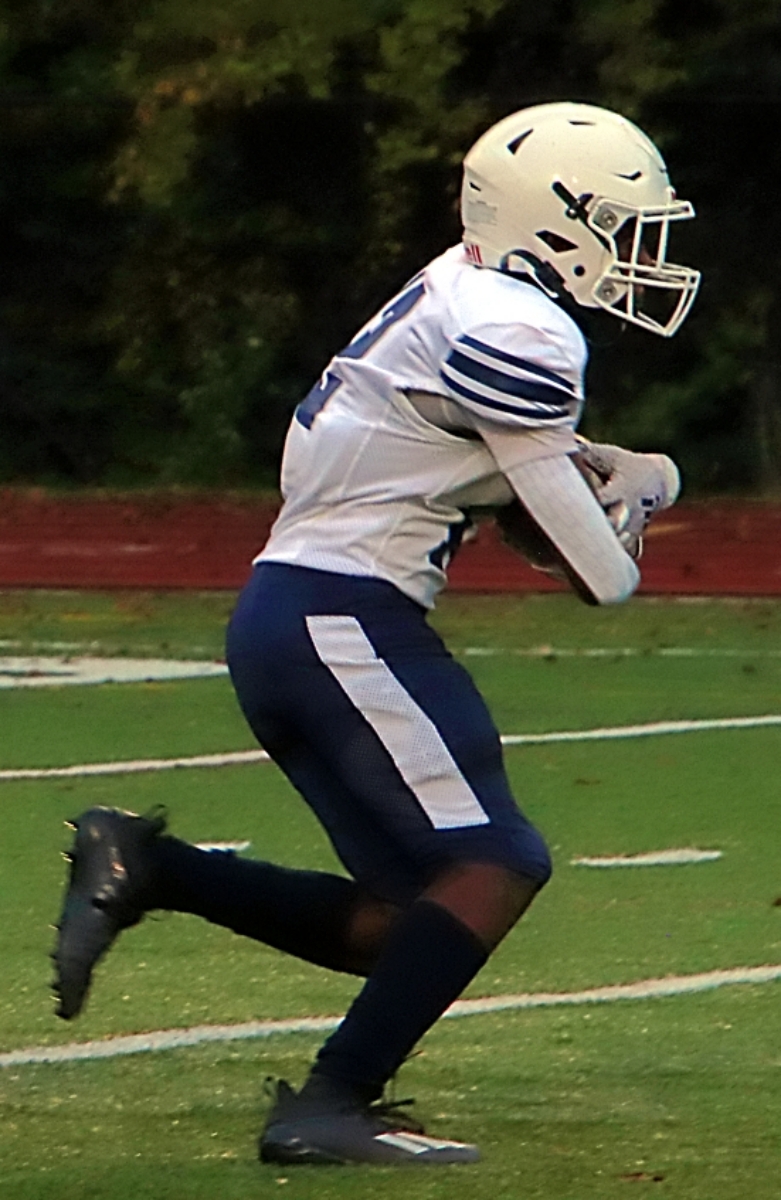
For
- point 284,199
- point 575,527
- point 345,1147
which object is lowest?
point 284,199

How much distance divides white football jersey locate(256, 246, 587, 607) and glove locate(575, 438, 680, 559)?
0.40ft

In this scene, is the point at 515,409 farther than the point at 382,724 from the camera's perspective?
No

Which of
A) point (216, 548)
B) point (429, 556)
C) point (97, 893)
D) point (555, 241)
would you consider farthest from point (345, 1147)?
point (216, 548)

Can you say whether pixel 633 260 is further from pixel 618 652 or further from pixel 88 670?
pixel 618 652

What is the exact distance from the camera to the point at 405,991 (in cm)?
388

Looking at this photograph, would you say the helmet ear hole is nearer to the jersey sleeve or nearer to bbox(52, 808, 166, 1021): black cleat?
the jersey sleeve

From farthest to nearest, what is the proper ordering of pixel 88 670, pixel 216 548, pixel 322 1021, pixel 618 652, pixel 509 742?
Result: pixel 216 548
pixel 618 652
pixel 88 670
pixel 509 742
pixel 322 1021

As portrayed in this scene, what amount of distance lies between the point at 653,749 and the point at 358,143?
1431 centimetres

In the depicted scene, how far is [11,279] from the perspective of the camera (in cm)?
2223

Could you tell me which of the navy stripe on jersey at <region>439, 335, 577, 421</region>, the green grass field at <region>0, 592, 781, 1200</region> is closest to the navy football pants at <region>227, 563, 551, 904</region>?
the navy stripe on jersey at <region>439, 335, 577, 421</region>

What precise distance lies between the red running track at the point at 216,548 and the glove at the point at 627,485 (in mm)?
8146

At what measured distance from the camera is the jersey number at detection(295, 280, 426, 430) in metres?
4.02

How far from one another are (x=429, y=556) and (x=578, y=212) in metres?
0.60

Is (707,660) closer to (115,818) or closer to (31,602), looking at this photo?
(31,602)
